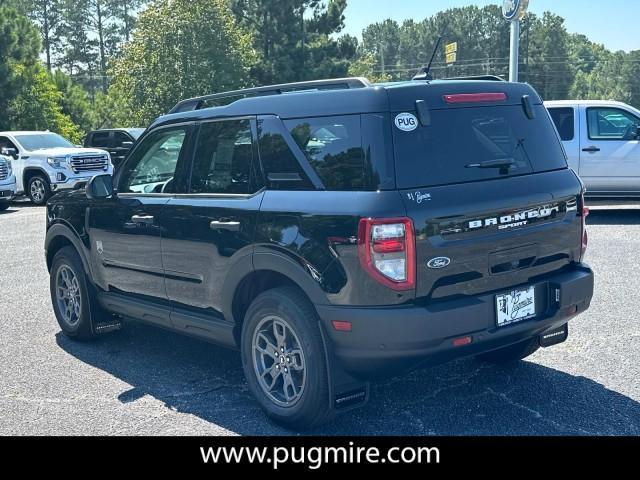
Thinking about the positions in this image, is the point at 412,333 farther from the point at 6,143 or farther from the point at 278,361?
the point at 6,143

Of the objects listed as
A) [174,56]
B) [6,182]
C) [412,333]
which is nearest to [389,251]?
[412,333]

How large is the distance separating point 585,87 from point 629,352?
4186 inches

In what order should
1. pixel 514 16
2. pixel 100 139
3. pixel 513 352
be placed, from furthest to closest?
pixel 100 139 < pixel 514 16 < pixel 513 352

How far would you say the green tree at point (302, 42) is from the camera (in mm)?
41938

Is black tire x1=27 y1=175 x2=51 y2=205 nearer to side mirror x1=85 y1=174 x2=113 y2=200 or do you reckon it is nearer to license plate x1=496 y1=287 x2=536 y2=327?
side mirror x1=85 y1=174 x2=113 y2=200

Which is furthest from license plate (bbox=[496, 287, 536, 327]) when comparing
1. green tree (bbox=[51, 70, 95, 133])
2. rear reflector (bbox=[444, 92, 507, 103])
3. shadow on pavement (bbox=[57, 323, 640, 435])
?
green tree (bbox=[51, 70, 95, 133])

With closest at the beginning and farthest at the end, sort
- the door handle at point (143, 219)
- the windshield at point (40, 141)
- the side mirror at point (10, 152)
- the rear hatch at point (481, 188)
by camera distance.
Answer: the rear hatch at point (481, 188) < the door handle at point (143, 219) < the side mirror at point (10, 152) < the windshield at point (40, 141)

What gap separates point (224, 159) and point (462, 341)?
1907mm

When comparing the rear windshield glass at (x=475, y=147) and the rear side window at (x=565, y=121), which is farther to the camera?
the rear side window at (x=565, y=121)

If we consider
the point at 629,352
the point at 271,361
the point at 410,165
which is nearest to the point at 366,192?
the point at 410,165

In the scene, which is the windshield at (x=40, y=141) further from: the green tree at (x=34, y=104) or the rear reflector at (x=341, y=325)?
the rear reflector at (x=341, y=325)

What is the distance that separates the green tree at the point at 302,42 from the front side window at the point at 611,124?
30196 millimetres

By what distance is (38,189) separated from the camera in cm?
1825

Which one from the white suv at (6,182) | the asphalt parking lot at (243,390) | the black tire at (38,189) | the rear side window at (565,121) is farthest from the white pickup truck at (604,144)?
the black tire at (38,189)
